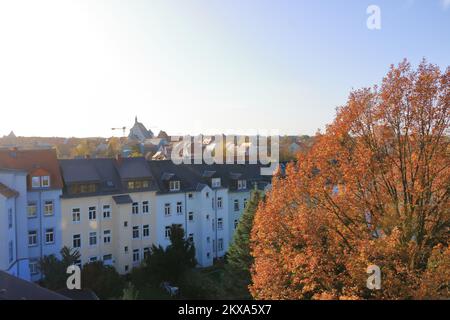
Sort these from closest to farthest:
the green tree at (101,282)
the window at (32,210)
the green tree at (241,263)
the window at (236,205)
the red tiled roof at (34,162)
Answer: the green tree at (101,282) → the green tree at (241,263) → the window at (32,210) → the red tiled roof at (34,162) → the window at (236,205)

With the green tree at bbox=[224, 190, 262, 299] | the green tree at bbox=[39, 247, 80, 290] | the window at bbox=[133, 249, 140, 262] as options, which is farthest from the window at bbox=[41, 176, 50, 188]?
the green tree at bbox=[224, 190, 262, 299]

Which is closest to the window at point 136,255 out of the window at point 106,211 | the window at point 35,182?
the window at point 106,211

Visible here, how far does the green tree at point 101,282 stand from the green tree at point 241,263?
18.4ft

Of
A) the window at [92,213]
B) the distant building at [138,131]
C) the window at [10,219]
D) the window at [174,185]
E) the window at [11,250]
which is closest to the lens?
the window at [11,250]

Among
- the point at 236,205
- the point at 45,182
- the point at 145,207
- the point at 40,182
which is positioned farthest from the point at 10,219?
the point at 236,205

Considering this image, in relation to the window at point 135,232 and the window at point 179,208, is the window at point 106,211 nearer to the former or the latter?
A: the window at point 135,232

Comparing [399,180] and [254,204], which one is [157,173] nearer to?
[254,204]

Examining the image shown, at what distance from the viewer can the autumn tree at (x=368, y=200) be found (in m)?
9.46

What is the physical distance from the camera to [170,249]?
79.5 feet

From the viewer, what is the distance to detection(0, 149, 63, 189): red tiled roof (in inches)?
1009

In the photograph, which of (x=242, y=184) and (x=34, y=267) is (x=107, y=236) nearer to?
(x=34, y=267)
